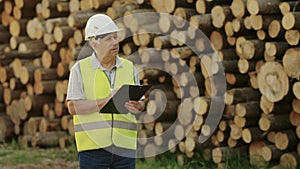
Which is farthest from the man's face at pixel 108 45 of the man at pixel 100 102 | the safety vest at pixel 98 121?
the safety vest at pixel 98 121

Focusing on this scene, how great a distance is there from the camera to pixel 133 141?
14.1 ft

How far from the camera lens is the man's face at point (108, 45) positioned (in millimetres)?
4098

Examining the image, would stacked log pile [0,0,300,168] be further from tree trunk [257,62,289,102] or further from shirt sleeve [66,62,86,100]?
shirt sleeve [66,62,86,100]

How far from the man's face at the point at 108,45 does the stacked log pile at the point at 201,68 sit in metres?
2.04

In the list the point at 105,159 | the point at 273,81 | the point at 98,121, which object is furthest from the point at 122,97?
the point at 273,81

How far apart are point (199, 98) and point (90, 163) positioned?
2715 millimetres

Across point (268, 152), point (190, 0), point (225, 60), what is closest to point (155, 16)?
point (190, 0)

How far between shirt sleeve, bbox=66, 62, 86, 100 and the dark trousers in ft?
1.04

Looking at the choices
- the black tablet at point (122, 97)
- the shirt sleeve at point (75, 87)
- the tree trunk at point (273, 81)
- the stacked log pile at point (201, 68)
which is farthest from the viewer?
the stacked log pile at point (201, 68)

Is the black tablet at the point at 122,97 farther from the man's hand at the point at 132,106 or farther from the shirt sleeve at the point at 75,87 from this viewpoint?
the shirt sleeve at the point at 75,87

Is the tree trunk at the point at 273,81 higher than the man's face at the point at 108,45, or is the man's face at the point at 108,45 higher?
the man's face at the point at 108,45

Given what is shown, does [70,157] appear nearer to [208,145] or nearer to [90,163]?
[208,145]

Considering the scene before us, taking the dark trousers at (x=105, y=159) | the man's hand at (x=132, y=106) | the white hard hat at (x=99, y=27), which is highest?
the white hard hat at (x=99, y=27)

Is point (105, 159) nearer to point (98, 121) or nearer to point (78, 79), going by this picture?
point (98, 121)
